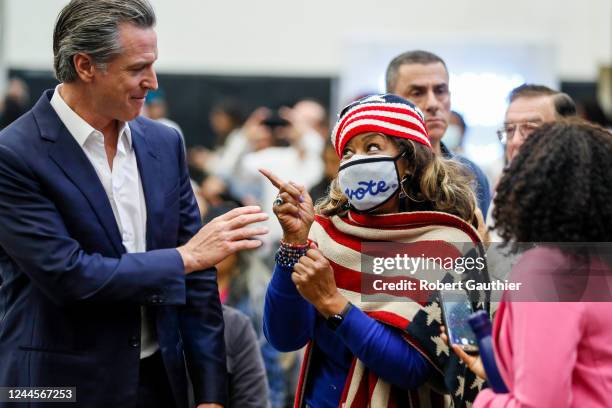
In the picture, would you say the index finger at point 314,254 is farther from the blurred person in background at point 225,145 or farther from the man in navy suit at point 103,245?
the blurred person in background at point 225,145

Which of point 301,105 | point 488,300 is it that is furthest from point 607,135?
point 301,105

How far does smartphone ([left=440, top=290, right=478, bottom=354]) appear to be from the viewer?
2.82 metres

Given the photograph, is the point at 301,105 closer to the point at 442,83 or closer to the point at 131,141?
the point at 442,83

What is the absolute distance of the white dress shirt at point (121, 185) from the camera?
3.21 metres

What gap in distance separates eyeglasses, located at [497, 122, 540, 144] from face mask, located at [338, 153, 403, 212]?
3.97 ft

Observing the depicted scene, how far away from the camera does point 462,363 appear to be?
2967mm

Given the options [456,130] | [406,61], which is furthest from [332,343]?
[456,130]

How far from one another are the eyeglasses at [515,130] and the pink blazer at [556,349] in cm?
186

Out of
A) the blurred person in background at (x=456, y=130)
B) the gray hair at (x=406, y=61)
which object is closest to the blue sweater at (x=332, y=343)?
the gray hair at (x=406, y=61)

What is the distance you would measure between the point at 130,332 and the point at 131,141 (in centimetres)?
62

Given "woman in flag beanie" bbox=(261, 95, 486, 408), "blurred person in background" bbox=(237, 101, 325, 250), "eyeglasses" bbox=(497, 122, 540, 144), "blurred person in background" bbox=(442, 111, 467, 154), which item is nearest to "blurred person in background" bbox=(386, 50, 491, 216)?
"eyeglasses" bbox=(497, 122, 540, 144)

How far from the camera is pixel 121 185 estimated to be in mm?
3252

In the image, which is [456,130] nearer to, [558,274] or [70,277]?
[70,277]

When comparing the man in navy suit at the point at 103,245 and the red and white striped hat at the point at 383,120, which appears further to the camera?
the red and white striped hat at the point at 383,120
